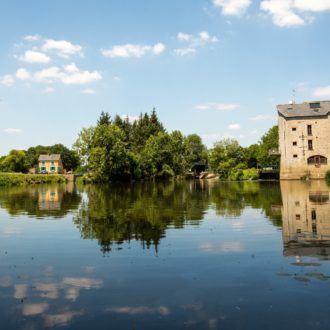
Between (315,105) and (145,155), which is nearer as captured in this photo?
(315,105)

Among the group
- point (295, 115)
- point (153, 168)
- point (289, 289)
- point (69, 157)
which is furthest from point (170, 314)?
point (69, 157)

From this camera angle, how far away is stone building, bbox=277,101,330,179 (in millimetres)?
60031

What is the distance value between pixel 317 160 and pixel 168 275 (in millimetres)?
56948

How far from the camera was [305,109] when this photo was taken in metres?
61.7

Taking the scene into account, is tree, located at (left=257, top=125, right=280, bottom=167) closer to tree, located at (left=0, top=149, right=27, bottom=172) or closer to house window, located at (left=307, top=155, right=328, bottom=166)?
house window, located at (left=307, top=155, right=328, bottom=166)

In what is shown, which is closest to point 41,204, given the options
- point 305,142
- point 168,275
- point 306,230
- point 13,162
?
point 306,230

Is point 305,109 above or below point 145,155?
above

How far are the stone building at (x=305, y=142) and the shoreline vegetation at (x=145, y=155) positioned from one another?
1444 centimetres

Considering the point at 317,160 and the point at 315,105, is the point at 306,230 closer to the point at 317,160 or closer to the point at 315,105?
the point at 317,160

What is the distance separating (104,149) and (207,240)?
211ft

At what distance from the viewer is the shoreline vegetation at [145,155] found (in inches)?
3054

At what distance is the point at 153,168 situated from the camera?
296ft

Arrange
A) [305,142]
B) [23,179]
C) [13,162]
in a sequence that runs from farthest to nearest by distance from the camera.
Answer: [13,162]
[23,179]
[305,142]

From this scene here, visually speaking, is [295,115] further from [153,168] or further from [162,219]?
[162,219]
